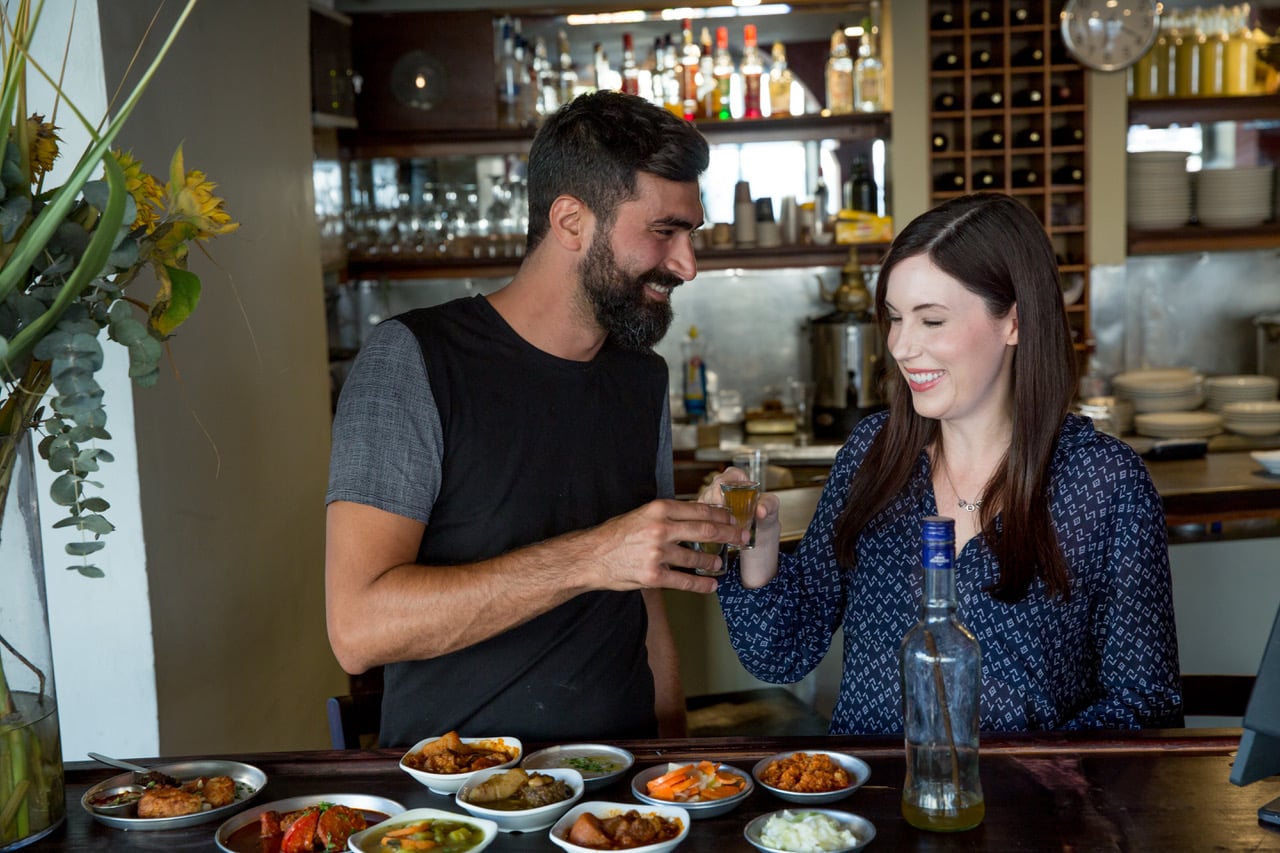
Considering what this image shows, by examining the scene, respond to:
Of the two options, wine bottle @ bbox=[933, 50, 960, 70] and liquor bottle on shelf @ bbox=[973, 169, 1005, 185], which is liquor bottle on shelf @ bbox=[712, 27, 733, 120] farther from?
liquor bottle on shelf @ bbox=[973, 169, 1005, 185]

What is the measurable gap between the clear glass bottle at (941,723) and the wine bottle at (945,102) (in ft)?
15.6

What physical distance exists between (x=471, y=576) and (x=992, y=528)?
836mm

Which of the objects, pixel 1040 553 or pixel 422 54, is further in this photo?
pixel 422 54

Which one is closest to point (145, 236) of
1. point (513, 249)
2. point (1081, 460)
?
point (1081, 460)

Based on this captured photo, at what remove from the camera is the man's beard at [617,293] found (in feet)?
7.14

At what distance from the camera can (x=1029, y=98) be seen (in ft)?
19.1

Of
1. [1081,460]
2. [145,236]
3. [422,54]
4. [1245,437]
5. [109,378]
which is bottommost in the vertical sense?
[1245,437]

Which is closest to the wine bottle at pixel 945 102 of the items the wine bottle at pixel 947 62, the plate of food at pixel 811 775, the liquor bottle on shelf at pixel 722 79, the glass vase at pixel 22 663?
the wine bottle at pixel 947 62

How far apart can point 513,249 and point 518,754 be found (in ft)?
14.3

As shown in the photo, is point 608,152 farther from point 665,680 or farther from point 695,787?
point 695,787

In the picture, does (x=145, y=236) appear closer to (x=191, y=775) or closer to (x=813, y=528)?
(x=191, y=775)

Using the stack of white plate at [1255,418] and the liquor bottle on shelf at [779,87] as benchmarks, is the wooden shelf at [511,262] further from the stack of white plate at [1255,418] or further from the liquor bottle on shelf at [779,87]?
the stack of white plate at [1255,418]

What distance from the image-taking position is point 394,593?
73.6 inches

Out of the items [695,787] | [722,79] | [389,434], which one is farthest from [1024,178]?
[695,787]
